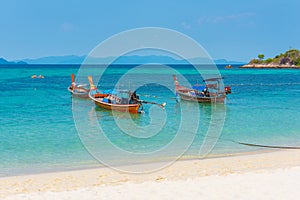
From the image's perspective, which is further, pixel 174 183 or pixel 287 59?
pixel 287 59

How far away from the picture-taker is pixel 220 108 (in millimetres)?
29953

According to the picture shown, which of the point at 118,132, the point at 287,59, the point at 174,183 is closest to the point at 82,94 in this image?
the point at 118,132

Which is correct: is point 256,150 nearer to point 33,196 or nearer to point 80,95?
point 33,196

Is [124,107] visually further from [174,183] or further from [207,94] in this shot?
[174,183]

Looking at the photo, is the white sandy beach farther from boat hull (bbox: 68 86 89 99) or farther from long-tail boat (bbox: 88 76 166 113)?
boat hull (bbox: 68 86 89 99)

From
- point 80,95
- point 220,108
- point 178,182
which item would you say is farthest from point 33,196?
point 80,95

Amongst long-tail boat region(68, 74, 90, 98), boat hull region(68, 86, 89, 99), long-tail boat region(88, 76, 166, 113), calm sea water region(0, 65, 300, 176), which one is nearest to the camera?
calm sea water region(0, 65, 300, 176)

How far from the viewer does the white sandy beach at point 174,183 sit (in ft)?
28.1

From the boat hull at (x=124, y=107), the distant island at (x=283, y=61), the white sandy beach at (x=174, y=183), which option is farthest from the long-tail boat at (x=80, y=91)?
the distant island at (x=283, y=61)

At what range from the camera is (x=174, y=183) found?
9508mm

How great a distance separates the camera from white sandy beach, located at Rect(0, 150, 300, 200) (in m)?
8.55

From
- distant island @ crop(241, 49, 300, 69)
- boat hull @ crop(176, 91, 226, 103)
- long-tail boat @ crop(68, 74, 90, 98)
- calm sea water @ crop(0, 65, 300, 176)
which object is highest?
distant island @ crop(241, 49, 300, 69)

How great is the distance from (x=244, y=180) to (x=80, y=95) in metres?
29.4

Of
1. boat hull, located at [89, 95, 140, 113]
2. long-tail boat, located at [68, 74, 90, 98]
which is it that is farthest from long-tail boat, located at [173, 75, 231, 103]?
long-tail boat, located at [68, 74, 90, 98]
